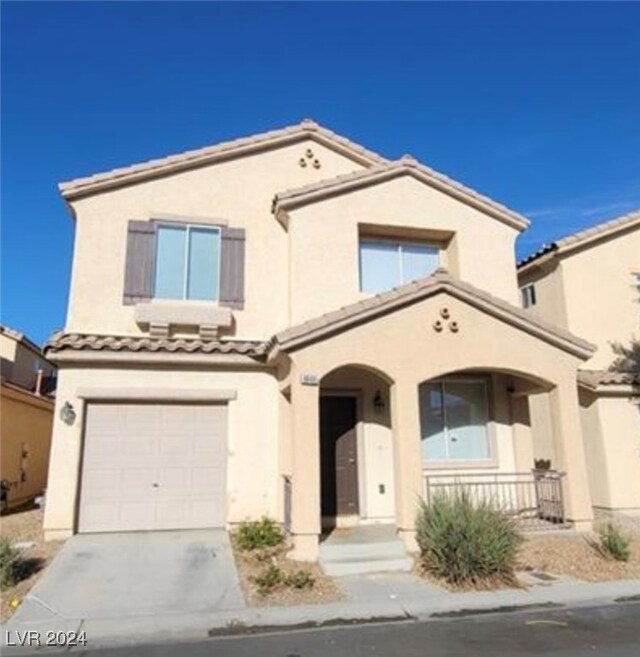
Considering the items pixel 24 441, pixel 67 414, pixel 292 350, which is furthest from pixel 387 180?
pixel 24 441

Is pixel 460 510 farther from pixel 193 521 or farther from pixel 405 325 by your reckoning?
pixel 193 521

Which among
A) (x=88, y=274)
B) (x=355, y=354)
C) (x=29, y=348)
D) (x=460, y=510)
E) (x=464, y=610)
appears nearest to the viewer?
(x=464, y=610)

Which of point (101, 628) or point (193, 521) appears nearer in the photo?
point (101, 628)

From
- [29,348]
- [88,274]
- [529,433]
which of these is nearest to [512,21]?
[529,433]

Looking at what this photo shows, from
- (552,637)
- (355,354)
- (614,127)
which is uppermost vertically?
(614,127)

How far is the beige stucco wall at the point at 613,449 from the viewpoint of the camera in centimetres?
Result: 1644

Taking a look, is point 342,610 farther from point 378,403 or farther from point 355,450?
point 378,403

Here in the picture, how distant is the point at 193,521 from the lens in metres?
13.4

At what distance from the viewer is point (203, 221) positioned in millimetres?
15523

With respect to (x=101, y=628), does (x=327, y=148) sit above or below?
above

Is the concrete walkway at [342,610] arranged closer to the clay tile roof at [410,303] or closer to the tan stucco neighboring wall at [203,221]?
the clay tile roof at [410,303]

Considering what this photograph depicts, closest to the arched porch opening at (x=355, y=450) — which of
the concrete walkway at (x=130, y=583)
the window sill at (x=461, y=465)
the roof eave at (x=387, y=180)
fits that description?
the window sill at (x=461, y=465)

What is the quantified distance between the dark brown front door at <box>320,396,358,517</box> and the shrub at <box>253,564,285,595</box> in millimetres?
4128

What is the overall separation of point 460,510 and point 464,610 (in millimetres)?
1942
